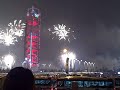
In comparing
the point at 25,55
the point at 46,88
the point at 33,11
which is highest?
the point at 33,11

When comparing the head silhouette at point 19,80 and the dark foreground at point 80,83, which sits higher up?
the head silhouette at point 19,80

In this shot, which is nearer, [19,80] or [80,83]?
[19,80]

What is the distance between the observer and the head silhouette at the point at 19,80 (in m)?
3.33

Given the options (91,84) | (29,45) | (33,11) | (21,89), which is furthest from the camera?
(33,11)

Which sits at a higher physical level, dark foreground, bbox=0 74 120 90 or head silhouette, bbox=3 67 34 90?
head silhouette, bbox=3 67 34 90

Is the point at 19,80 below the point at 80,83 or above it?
above

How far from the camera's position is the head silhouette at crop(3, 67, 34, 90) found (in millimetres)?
3326

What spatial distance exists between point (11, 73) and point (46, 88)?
42054mm

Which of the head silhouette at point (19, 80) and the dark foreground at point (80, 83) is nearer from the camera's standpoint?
the head silhouette at point (19, 80)

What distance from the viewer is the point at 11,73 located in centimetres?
341

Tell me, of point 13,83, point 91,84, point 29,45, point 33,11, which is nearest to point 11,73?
point 13,83

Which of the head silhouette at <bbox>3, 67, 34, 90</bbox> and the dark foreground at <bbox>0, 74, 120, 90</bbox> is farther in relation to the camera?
the dark foreground at <bbox>0, 74, 120, 90</bbox>

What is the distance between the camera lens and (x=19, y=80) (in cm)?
334

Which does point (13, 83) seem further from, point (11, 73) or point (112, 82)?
point (112, 82)
